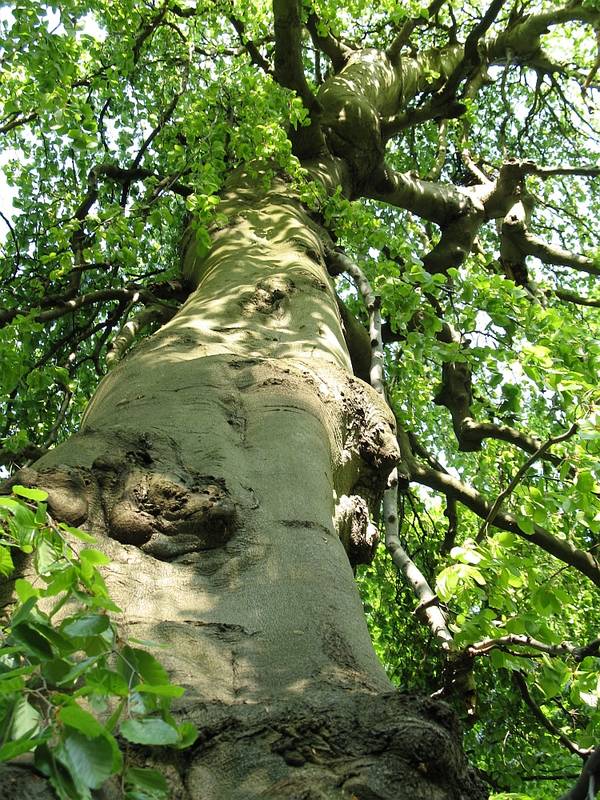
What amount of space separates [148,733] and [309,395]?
1.63m

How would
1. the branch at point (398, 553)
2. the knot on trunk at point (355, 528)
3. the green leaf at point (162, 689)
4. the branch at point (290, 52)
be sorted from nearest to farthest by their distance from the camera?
the green leaf at point (162, 689)
the knot on trunk at point (355, 528)
the branch at point (398, 553)
the branch at point (290, 52)

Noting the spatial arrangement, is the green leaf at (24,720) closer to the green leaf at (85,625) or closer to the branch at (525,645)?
the green leaf at (85,625)

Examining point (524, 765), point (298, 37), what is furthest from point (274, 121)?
point (524, 765)

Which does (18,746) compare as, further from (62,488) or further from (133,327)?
(133,327)

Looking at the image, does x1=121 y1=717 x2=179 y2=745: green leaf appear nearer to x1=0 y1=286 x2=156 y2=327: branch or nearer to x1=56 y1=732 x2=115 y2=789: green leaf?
x1=56 y1=732 x2=115 y2=789: green leaf

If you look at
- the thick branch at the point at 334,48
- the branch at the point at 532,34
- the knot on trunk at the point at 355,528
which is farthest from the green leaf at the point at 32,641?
the branch at the point at 532,34

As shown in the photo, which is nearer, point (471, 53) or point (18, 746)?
point (18, 746)

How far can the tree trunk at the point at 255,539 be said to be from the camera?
1.14 metres

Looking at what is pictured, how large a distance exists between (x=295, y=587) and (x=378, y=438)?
1.15 m

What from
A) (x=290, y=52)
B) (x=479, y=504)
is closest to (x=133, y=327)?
(x=290, y=52)

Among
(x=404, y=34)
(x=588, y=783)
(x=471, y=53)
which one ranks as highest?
(x=471, y=53)

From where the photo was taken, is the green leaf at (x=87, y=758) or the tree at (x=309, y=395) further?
the tree at (x=309, y=395)

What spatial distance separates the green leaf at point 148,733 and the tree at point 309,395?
24cm

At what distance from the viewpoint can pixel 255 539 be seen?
177 centimetres
